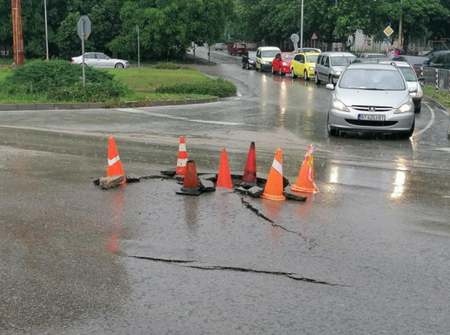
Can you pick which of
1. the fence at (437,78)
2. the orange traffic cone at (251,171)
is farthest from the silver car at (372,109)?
the fence at (437,78)

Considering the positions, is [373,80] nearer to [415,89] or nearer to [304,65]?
[415,89]

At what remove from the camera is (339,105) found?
13922 millimetres

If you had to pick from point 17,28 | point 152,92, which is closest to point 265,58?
point 17,28

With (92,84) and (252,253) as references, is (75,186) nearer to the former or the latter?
(252,253)

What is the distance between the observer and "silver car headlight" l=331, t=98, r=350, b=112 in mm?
13773

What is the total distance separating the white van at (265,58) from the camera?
144ft

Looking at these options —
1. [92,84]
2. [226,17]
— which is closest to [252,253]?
[92,84]

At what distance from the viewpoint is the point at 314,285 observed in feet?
16.5

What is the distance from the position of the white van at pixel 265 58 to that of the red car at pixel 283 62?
185cm

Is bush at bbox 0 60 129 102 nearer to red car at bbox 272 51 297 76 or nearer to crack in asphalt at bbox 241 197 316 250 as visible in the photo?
crack in asphalt at bbox 241 197 316 250

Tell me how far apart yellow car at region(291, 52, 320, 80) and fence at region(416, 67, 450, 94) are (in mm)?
7277

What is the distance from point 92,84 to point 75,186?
44.9ft

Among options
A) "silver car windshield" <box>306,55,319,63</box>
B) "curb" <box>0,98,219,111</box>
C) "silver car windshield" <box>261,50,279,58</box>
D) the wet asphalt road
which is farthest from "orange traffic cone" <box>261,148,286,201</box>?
"silver car windshield" <box>261,50,279,58</box>

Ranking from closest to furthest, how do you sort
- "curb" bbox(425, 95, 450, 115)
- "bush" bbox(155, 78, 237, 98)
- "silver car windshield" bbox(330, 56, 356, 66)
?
"curb" bbox(425, 95, 450, 115), "bush" bbox(155, 78, 237, 98), "silver car windshield" bbox(330, 56, 356, 66)
